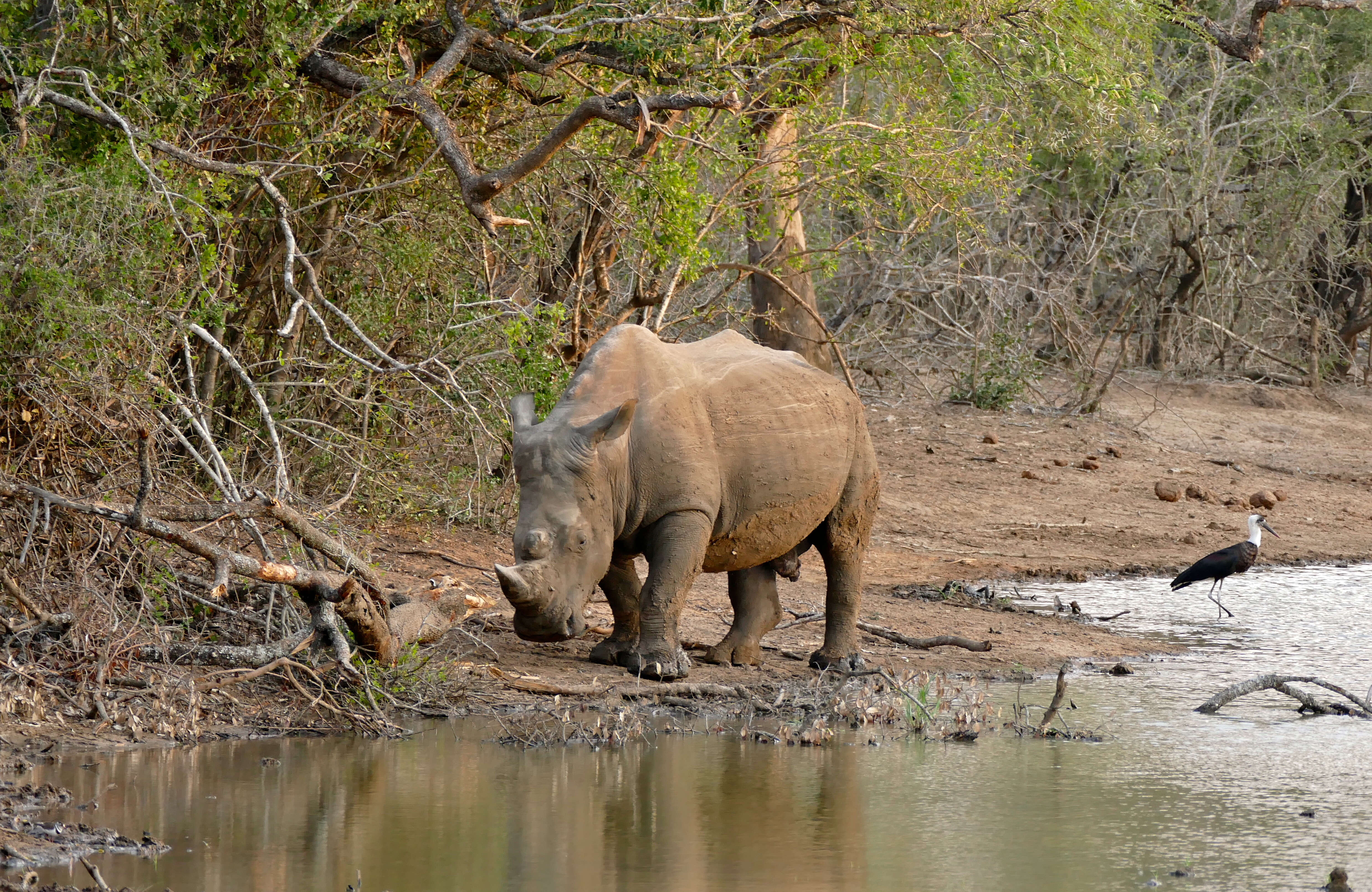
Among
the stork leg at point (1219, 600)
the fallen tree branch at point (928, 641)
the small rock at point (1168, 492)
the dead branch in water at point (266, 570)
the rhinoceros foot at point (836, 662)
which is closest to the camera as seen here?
the dead branch in water at point (266, 570)

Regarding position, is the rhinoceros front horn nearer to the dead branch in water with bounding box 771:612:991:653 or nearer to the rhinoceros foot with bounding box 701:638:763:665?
the rhinoceros foot with bounding box 701:638:763:665

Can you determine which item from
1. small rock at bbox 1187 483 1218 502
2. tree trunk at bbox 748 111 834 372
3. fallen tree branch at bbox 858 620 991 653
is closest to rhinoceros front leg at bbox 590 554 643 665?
fallen tree branch at bbox 858 620 991 653

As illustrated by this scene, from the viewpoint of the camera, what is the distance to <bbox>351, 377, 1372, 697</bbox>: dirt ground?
9844 mm

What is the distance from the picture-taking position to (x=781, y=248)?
14.9 meters

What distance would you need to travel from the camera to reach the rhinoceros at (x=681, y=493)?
776 centimetres

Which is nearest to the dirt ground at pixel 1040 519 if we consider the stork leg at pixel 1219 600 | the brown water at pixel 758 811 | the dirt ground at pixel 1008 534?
the dirt ground at pixel 1008 534

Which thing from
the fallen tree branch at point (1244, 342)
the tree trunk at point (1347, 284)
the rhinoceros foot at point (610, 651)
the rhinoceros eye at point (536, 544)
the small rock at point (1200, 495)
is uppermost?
the tree trunk at point (1347, 284)

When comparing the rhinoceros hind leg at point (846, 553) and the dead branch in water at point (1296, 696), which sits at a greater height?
the rhinoceros hind leg at point (846, 553)

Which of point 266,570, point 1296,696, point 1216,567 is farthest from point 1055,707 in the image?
point 1216,567

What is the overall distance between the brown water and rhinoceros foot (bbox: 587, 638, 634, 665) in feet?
4.04

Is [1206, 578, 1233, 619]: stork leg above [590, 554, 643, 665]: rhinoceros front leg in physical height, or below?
below

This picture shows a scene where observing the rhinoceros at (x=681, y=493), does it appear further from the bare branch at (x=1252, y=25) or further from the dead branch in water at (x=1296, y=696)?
the bare branch at (x=1252, y=25)

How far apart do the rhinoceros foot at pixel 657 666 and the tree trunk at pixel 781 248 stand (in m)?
4.29

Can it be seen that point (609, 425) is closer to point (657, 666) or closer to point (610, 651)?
point (657, 666)
